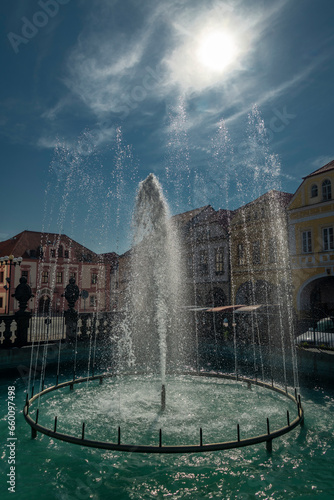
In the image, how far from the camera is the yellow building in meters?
23.8

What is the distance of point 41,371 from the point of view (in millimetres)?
14641

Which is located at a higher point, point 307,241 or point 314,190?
point 314,190

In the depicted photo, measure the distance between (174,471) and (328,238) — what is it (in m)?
22.0

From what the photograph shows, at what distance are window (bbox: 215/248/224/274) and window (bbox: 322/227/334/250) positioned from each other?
11.2 m

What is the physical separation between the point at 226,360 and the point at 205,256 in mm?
19404

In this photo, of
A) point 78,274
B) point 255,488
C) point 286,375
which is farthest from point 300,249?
point 78,274

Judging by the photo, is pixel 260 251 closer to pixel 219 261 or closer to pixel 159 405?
pixel 219 261

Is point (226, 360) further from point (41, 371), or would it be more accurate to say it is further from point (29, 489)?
point (29, 489)

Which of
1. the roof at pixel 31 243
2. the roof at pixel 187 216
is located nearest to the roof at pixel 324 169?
the roof at pixel 187 216

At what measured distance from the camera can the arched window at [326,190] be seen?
24.0 meters

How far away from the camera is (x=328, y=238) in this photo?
2378 cm

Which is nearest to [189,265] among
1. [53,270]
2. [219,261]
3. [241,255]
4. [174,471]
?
[219,261]

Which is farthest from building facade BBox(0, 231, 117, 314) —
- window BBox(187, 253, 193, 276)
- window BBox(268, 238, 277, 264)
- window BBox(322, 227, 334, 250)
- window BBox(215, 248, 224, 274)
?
window BBox(322, 227, 334, 250)

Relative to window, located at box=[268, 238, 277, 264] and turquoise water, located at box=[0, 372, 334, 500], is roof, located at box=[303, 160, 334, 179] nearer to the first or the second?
window, located at box=[268, 238, 277, 264]
